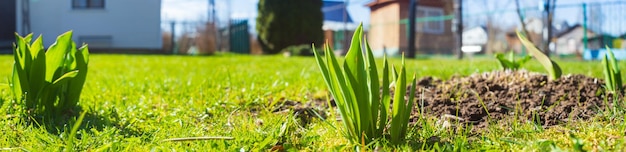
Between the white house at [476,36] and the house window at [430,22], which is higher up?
the house window at [430,22]

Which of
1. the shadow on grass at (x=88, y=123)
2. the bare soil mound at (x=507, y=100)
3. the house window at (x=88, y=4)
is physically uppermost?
the house window at (x=88, y=4)

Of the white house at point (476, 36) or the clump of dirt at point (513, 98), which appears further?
the white house at point (476, 36)

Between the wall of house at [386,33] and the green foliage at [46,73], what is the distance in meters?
15.5

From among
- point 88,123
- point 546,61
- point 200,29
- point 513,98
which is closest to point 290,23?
point 200,29

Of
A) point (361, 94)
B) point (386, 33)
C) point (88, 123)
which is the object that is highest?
point (386, 33)

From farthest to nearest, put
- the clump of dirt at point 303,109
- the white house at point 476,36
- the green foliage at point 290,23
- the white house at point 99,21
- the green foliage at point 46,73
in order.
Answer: the green foliage at point 290,23, the white house at point 99,21, the white house at point 476,36, the clump of dirt at point 303,109, the green foliage at point 46,73

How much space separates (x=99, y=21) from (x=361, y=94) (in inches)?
666

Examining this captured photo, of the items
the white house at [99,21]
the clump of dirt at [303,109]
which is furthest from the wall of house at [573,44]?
the white house at [99,21]

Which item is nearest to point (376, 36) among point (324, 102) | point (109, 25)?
point (109, 25)

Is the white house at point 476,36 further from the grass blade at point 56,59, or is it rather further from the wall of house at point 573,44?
the grass blade at point 56,59

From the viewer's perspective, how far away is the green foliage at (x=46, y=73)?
208cm

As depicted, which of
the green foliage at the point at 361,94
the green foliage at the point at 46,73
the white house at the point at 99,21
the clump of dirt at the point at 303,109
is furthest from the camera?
the white house at the point at 99,21

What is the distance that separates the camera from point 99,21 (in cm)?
1717

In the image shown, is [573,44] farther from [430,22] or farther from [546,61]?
[546,61]
